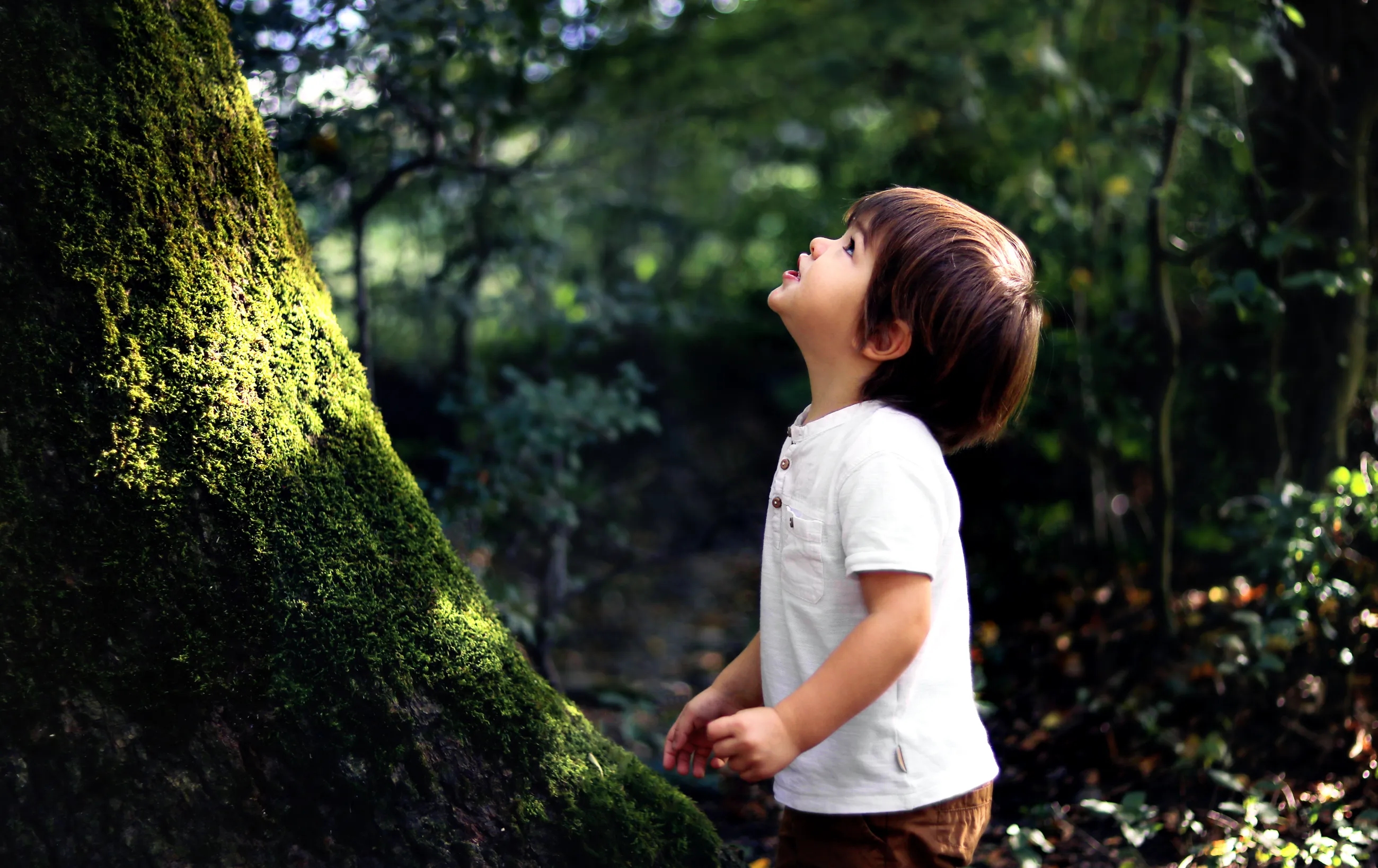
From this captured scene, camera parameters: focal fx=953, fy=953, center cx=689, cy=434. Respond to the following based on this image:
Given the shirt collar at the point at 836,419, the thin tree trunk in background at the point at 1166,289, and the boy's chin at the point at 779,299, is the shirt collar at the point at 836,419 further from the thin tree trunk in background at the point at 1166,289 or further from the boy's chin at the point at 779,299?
the thin tree trunk in background at the point at 1166,289

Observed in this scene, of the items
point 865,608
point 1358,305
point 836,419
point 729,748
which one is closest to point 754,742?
point 729,748

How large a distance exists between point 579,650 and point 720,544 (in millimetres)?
1160

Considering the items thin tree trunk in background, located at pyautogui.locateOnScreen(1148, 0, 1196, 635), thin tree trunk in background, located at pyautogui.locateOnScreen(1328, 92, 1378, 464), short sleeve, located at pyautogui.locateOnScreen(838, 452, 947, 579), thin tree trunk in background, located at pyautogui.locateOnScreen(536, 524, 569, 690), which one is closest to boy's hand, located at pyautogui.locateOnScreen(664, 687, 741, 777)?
short sleeve, located at pyautogui.locateOnScreen(838, 452, 947, 579)

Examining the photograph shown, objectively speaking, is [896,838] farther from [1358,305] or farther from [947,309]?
[1358,305]

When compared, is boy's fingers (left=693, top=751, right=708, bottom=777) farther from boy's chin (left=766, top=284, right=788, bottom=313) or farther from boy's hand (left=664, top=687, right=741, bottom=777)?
boy's chin (left=766, top=284, right=788, bottom=313)

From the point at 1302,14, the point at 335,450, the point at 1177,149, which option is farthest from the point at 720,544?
the point at 335,450

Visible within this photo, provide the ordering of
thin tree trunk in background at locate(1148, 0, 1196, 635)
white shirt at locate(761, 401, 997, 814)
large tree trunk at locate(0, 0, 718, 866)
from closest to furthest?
large tree trunk at locate(0, 0, 718, 866) < white shirt at locate(761, 401, 997, 814) < thin tree trunk in background at locate(1148, 0, 1196, 635)

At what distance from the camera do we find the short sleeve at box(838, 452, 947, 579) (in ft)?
4.66

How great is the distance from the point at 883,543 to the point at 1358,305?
2.46 metres

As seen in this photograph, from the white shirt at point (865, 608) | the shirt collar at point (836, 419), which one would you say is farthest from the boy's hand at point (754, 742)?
the shirt collar at point (836, 419)

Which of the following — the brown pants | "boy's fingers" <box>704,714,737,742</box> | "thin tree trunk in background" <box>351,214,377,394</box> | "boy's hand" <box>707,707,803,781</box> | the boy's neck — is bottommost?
the brown pants

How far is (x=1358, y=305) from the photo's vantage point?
118 inches

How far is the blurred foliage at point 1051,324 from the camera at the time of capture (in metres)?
2.70

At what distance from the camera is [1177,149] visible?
10.3ft
